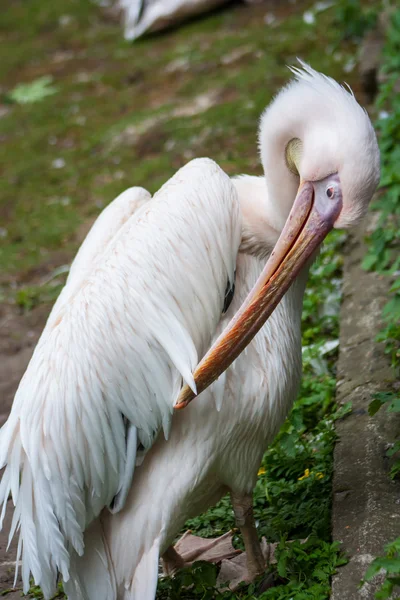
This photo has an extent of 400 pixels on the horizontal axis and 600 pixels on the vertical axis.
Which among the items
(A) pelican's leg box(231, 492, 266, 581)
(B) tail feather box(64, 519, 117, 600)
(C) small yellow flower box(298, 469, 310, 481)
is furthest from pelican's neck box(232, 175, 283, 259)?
(B) tail feather box(64, 519, 117, 600)

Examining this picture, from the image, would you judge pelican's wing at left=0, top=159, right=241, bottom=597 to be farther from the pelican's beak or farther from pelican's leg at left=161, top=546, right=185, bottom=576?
pelican's leg at left=161, top=546, right=185, bottom=576

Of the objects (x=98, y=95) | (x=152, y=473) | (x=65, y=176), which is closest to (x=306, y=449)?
(x=152, y=473)

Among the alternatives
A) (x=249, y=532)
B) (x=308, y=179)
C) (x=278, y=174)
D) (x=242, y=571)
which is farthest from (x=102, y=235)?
(x=242, y=571)

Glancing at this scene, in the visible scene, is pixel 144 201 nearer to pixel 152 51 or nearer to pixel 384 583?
pixel 384 583

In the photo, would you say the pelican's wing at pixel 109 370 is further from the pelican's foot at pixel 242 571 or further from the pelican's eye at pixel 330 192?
the pelican's foot at pixel 242 571

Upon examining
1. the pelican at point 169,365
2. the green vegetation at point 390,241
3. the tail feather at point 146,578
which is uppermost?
the pelican at point 169,365

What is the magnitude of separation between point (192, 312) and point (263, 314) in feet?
0.73

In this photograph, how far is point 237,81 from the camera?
26.3 feet

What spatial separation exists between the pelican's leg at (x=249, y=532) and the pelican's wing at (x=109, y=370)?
1.72 feet

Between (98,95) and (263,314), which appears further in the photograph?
(98,95)

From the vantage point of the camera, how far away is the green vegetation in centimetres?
239

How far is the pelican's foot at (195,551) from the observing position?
128 inches

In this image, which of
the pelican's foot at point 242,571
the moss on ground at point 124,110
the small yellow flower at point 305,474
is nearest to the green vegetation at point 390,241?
the small yellow flower at point 305,474

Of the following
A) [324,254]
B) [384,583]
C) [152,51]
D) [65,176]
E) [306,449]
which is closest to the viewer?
[384,583]
